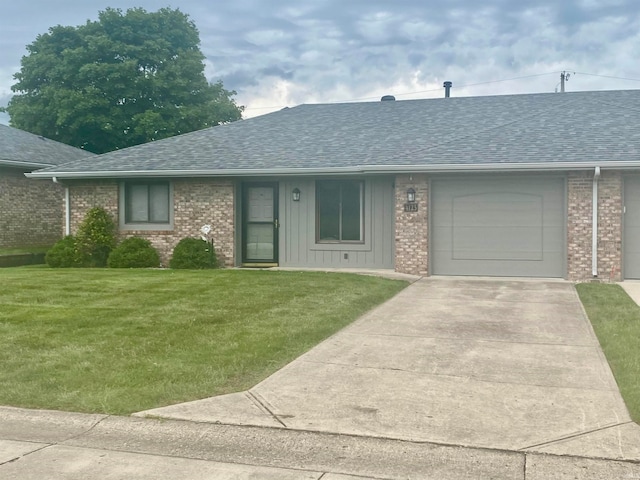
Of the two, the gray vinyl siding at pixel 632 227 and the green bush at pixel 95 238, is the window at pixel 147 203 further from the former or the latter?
the gray vinyl siding at pixel 632 227

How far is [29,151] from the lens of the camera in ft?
74.0

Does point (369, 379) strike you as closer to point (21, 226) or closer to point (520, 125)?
point (520, 125)

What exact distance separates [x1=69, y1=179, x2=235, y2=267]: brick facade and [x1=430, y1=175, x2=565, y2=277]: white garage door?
204 inches

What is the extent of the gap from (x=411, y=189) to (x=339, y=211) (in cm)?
218

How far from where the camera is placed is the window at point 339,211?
54.2ft

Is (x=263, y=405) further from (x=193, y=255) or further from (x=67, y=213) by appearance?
(x=67, y=213)

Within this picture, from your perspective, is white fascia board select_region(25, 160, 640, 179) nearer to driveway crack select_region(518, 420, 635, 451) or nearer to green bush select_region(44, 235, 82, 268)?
green bush select_region(44, 235, 82, 268)

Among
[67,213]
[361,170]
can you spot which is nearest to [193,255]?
[67,213]

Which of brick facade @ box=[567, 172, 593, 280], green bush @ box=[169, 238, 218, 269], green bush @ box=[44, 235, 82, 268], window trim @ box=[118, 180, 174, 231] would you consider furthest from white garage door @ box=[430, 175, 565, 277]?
green bush @ box=[44, 235, 82, 268]

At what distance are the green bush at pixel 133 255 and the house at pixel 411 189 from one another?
385 mm

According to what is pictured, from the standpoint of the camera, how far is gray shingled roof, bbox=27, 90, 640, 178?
14.6 metres

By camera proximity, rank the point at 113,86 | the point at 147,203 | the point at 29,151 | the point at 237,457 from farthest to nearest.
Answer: the point at 113,86
the point at 29,151
the point at 147,203
the point at 237,457

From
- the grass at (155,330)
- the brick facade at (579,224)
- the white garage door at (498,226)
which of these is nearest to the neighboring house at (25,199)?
the grass at (155,330)

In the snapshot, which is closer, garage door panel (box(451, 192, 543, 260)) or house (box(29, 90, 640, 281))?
house (box(29, 90, 640, 281))
